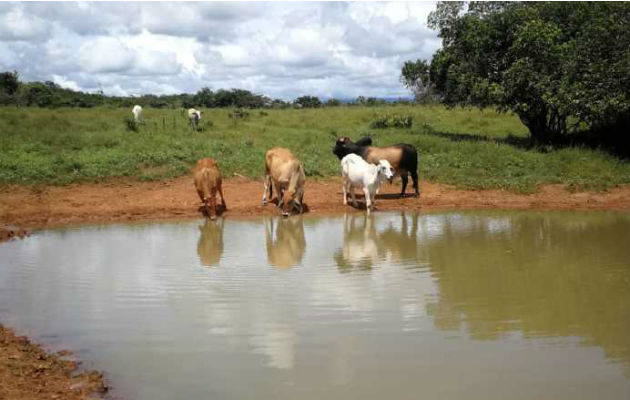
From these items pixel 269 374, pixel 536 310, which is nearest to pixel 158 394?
pixel 269 374

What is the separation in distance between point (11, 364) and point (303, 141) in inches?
652

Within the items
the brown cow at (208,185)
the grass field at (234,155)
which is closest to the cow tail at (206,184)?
the brown cow at (208,185)

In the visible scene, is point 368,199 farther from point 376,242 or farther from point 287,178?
point 376,242

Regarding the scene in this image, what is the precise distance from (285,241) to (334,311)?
4.41m

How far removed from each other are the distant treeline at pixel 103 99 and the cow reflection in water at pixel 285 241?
25.4 metres

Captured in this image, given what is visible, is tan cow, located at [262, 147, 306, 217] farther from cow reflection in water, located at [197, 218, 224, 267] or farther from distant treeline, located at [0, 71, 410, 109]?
distant treeline, located at [0, 71, 410, 109]

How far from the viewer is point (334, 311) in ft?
22.8

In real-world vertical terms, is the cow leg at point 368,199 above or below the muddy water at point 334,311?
above

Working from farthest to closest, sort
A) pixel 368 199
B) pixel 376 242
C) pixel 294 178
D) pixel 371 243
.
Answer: pixel 368 199 < pixel 294 178 < pixel 376 242 < pixel 371 243

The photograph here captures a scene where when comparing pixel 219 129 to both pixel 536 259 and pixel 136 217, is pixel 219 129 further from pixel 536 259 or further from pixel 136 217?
pixel 536 259

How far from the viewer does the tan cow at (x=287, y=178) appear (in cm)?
1372

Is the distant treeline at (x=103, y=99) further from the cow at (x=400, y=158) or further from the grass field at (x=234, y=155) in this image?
the cow at (x=400, y=158)

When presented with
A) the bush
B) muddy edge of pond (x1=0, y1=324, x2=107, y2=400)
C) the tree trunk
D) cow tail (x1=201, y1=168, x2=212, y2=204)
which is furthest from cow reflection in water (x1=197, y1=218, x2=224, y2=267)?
the bush

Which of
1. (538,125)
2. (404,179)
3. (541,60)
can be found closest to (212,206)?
(404,179)
